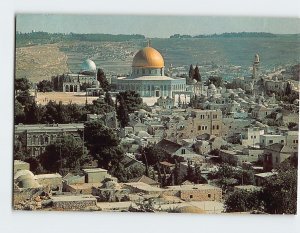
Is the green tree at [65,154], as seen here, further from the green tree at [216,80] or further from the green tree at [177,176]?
the green tree at [216,80]

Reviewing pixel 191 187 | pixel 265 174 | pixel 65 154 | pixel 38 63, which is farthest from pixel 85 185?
pixel 265 174

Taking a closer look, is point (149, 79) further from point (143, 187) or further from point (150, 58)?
point (143, 187)

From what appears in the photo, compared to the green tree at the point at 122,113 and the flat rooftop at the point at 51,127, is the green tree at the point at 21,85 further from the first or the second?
the green tree at the point at 122,113

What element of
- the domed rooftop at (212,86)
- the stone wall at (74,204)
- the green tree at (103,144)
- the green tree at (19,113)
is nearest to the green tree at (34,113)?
the green tree at (19,113)

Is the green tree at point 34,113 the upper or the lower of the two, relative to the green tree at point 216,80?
lower

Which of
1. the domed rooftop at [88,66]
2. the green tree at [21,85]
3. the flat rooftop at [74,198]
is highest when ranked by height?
the domed rooftop at [88,66]

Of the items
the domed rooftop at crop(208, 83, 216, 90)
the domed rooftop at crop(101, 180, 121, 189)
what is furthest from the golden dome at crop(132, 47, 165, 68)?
the domed rooftop at crop(101, 180, 121, 189)

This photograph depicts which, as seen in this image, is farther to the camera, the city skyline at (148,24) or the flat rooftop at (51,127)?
the flat rooftop at (51,127)
